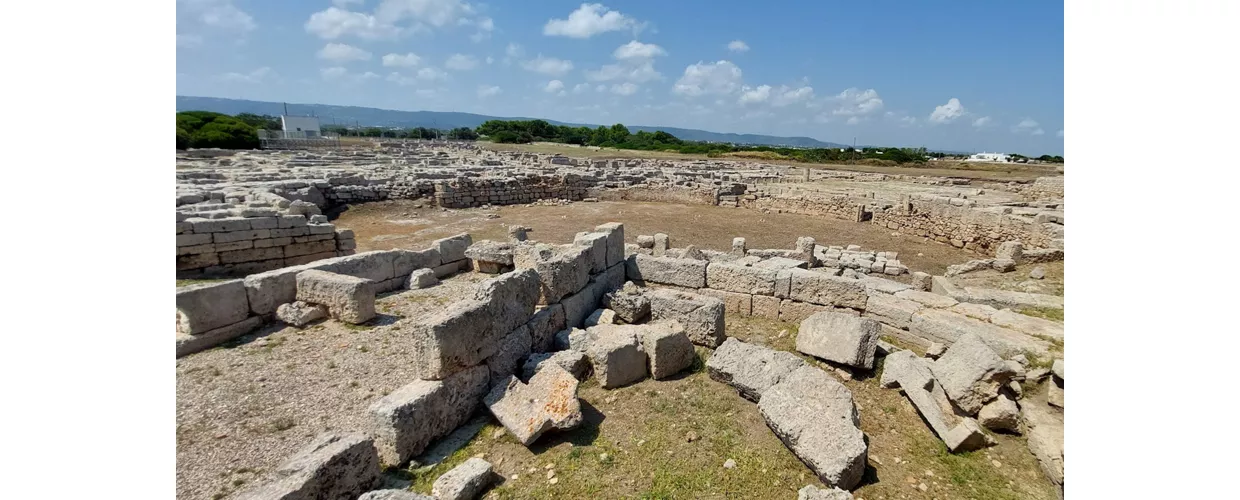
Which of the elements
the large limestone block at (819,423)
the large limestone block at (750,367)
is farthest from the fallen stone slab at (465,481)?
the large limestone block at (750,367)

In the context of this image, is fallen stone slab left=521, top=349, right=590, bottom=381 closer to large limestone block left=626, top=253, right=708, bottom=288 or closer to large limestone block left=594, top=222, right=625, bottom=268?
large limestone block left=594, top=222, right=625, bottom=268

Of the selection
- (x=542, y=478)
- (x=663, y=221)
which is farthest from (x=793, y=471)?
(x=663, y=221)

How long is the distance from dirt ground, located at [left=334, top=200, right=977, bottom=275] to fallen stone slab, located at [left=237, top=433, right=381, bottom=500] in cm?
1101

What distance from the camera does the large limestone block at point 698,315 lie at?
695 centimetres

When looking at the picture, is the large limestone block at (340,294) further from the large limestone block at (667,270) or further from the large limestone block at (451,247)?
the large limestone block at (667,270)

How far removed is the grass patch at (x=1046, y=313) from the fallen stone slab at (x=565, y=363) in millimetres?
6550

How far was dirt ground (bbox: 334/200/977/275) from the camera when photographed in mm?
15867

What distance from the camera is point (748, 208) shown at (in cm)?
2334

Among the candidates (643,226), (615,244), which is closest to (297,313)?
(615,244)

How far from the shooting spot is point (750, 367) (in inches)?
229

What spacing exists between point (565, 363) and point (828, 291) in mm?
4170

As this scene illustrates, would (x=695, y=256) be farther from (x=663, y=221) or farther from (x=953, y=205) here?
(x=953, y=205)

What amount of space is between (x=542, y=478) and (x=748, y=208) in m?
20.2

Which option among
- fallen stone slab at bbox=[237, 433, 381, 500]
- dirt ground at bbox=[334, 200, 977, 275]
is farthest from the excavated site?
dirt ground at bbox=[334, 200, 977, 275]
